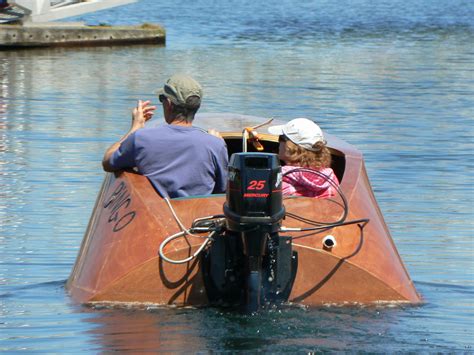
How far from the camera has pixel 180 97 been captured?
7664 mm

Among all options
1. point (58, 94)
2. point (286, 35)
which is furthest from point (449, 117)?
point (286, 35)

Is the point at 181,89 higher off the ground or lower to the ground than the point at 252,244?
higher

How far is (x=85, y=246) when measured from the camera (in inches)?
334

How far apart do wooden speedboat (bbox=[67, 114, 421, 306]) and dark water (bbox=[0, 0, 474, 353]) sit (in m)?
0.11

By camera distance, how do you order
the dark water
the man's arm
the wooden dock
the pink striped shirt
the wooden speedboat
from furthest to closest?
the wooden dock, the man's arm, the pink striped shirt, the wooden speedboat, the dark water

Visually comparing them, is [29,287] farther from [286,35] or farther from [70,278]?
[286,35]

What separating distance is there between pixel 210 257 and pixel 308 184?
1004 millimetres

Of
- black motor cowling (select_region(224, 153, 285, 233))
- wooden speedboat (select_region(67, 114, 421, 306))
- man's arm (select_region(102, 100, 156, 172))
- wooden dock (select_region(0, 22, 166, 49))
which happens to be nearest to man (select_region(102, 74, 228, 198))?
wooden speedboat (select_region(67, 114, 421, 306))

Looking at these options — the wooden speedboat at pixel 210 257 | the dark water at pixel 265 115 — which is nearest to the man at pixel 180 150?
the wooden speedboat at pixel 210 257

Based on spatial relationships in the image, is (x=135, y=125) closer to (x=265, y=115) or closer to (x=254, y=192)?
(x=254, y=192)

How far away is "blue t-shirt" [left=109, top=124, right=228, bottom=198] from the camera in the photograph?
7.66m

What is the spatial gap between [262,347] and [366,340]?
59cm

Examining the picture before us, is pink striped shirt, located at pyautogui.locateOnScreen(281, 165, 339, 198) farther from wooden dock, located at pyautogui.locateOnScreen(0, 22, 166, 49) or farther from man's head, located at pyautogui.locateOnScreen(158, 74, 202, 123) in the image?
wooden dock, located at pyautogui.locateOnScreen(0, 22, 166, 49)

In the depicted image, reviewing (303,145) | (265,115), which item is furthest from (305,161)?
(265,115)
